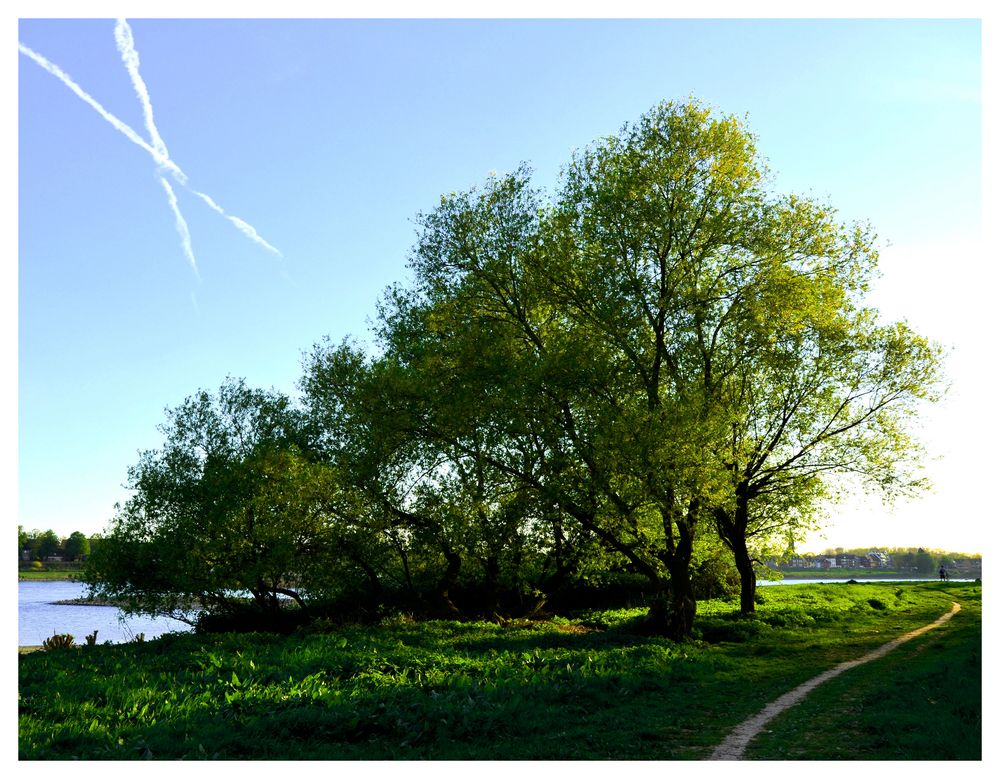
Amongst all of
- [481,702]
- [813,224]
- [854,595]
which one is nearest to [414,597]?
[481,702]

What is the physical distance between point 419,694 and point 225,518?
1913cm

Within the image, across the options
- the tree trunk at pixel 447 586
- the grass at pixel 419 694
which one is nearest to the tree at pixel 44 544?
the tree trunk at pixel 447 586

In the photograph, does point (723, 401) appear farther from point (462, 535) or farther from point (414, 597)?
point (414, 597)

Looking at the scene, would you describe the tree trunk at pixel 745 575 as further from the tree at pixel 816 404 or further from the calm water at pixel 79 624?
the calm water at pixel 79 624

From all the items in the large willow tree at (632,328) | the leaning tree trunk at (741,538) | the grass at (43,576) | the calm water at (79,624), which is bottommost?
the grass at (43,576)

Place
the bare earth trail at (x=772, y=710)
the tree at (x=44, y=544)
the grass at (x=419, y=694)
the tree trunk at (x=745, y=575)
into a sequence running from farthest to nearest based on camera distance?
1. the tree at (x=44, y=544)
2. the tree trunk at (x=745, y=575)
3. the bare earth trail at (x=772, y=710)
4. the grass at (x=419, y=694)

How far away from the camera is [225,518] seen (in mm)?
31094

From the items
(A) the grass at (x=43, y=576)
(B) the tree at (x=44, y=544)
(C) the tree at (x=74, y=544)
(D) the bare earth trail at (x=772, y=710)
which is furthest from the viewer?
(B) the tree at (x=44, y=544)

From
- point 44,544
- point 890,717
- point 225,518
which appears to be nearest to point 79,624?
point 225,518

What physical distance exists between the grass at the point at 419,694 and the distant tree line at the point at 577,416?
15.2ft

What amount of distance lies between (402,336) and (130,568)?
1580 centimetres

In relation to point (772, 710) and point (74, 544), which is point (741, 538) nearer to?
point (772, 710)

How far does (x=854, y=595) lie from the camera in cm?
4538

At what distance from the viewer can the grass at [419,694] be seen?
12023 mm
